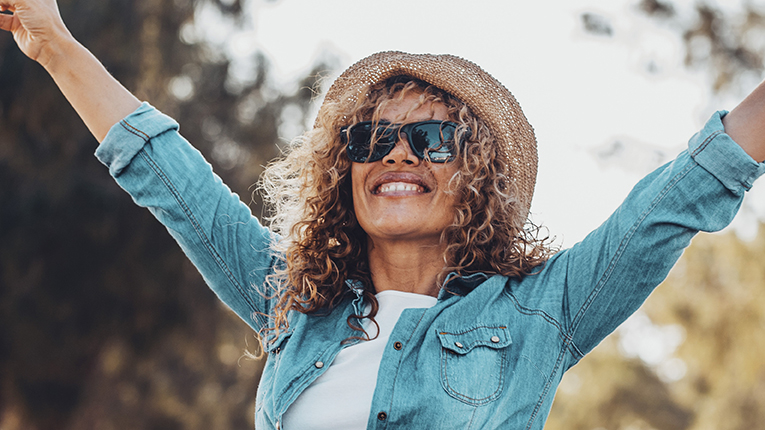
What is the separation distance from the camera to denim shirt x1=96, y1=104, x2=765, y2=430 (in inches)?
57.5

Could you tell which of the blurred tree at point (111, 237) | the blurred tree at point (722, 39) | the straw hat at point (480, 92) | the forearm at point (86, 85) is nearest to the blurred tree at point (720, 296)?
the blurred tree at point (722, 39)

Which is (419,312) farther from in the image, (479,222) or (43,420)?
(43,420)

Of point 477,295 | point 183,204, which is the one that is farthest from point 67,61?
point 477,295

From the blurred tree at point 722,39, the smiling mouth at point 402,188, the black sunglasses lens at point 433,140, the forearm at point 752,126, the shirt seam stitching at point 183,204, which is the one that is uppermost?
the blurred tree at point 722,39

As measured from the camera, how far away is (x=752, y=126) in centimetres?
145

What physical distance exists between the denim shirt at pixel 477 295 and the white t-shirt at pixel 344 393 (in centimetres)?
3

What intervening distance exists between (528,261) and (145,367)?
683cm

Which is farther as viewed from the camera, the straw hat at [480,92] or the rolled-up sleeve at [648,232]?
the straw hat at [480,92]

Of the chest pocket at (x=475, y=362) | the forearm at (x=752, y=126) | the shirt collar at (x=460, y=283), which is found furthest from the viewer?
the shirt collar at (x=460, y=283)

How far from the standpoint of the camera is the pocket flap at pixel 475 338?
1625 mm

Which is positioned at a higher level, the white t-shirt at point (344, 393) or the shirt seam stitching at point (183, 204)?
the shirt seam stitching at point (183, 204)

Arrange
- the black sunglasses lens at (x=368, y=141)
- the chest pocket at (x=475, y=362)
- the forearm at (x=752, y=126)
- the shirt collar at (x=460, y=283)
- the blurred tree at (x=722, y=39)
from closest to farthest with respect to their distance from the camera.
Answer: the forearm at (x=752, y=126) → the chest pocket at (x=475, y=362) → the shirt collar at (x=460, y=283) → the black sunglasses lens at (x=368, y=141) → the blurred tree at (x=722, y=39)

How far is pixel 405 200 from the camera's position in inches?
74.0

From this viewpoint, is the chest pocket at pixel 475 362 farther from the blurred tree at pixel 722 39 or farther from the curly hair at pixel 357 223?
the blurred tree at pixel 722 39
